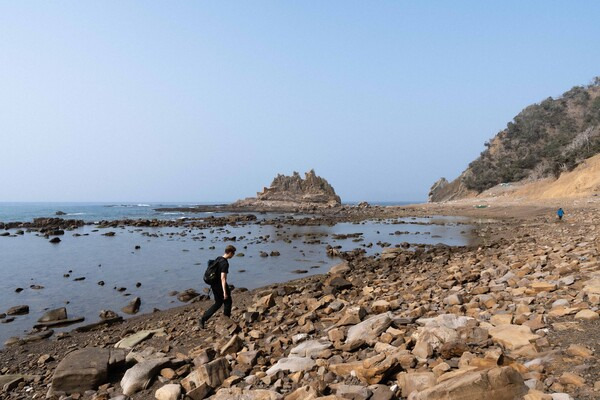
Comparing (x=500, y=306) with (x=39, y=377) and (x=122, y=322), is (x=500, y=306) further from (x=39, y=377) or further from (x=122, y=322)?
(x=122, y=322)

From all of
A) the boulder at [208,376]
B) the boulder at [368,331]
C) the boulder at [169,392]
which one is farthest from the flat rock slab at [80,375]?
the boulder at [368,331]

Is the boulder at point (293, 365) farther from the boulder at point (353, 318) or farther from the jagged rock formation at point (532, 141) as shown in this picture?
the jagged rock formation at point (532, 141)

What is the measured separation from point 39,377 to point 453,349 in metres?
6.95

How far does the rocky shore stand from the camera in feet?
12.2

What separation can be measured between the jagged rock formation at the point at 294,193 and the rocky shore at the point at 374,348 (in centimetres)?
8573

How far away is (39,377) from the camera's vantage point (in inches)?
257

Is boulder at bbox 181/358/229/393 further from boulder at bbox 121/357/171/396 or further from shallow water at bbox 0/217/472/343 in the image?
shallow water at bbox 0/217/472/343

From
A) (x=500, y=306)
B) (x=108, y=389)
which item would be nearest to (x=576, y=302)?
(x=500, y=306)

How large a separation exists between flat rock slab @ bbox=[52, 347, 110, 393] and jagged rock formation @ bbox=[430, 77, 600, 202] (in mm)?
63351

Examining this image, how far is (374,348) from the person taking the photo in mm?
4980

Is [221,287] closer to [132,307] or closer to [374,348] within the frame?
[374,348]

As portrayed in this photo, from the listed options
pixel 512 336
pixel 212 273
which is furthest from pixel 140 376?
pixel 512 336

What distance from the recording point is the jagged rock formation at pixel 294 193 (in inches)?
3780

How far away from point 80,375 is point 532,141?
82.1 metres
